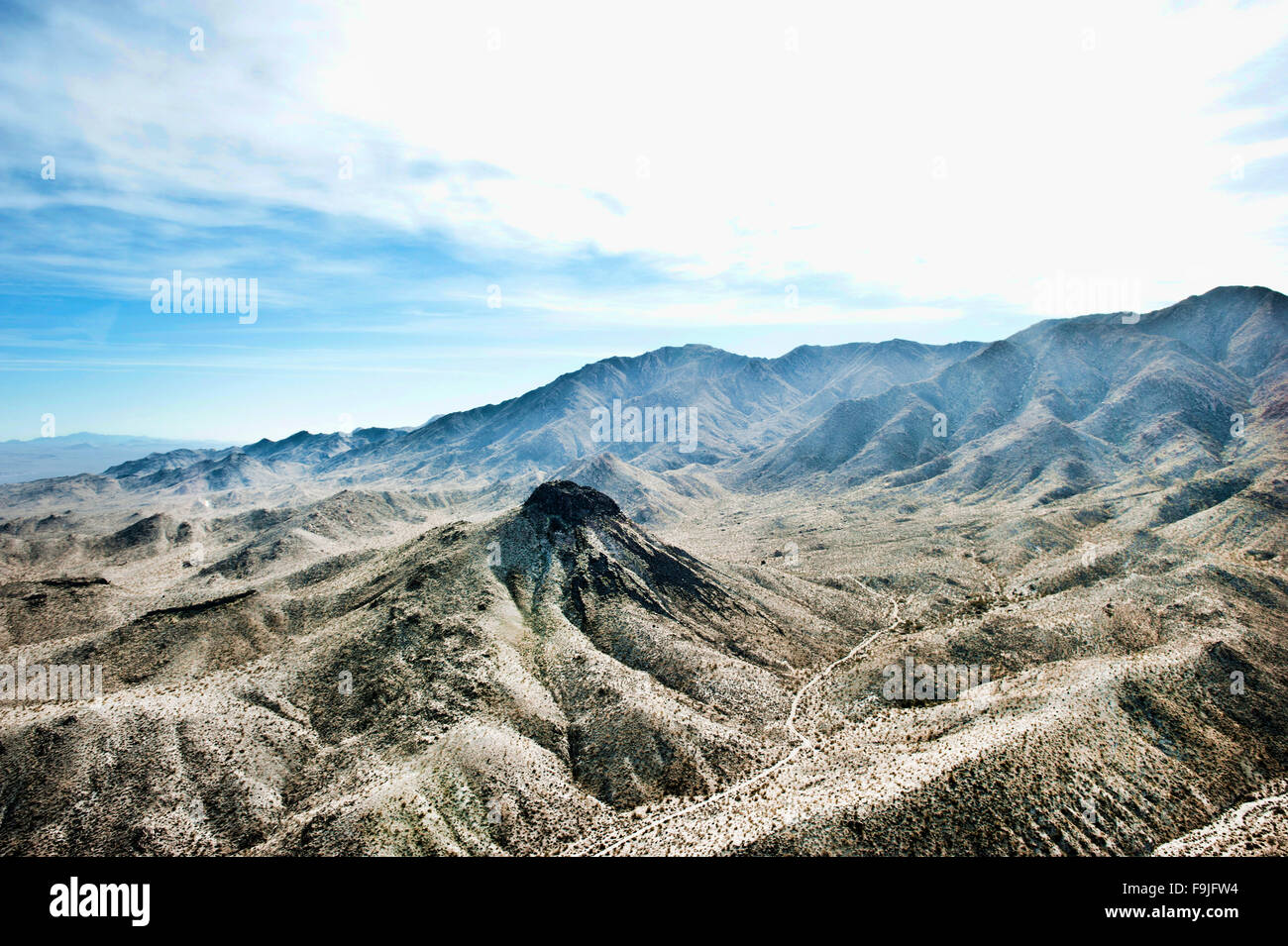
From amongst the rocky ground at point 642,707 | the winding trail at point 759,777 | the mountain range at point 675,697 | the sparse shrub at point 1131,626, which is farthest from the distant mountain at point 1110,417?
the winding trail at point 759,777

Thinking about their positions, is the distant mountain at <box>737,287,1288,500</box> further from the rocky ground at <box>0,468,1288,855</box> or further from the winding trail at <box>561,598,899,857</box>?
the winding trail at <box>561,598,899,857</box>

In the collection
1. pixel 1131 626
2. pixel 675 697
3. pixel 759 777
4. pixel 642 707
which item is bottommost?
pixel 759 777

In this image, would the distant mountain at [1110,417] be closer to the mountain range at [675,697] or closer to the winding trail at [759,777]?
the mountain range at [675,697]

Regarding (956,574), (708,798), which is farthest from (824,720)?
(956,574)

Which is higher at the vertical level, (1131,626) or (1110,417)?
(1110,417)

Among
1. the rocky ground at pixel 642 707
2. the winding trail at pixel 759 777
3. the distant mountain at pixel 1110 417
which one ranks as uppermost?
the distant mountain at pixel 1110 417

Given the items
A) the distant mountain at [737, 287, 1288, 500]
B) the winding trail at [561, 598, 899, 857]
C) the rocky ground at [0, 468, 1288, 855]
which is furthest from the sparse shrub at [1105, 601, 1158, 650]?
the distant mountain at [737, 287, 1288, 500]

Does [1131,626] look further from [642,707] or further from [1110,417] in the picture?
[1110,417]

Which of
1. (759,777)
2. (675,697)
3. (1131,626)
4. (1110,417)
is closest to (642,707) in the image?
(675,697)

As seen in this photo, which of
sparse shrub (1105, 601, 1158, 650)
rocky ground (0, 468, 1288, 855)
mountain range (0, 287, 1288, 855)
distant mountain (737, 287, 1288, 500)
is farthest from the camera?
distant mountain (737, 287, 1288, 500)

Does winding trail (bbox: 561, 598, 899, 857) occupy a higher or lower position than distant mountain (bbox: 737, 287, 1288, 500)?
lower

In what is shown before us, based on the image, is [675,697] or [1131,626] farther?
[1131,626]
